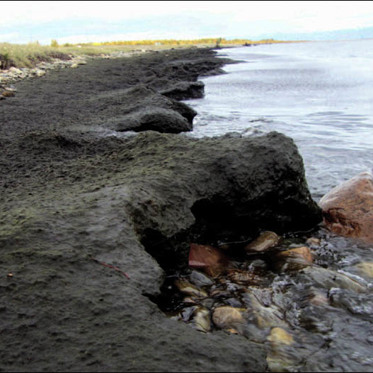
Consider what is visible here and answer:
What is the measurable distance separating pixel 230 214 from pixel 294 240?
762 millimetres

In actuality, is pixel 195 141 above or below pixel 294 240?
above

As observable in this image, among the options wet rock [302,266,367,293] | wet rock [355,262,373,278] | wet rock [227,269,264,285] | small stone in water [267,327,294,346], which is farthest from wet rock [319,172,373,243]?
small stone in water [267,327,294,346]

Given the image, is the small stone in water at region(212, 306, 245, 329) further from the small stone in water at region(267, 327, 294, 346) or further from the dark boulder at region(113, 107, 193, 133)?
the dark boulder at region(113, 107, 193, 133)

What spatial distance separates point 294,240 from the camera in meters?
Result: 3.86

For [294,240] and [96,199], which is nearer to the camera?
[96,199]

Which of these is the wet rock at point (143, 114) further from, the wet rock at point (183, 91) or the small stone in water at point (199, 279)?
the wet rock at point (183, 91)

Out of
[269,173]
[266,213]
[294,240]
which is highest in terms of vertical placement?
[269,173]

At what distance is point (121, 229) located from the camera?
2443 mm

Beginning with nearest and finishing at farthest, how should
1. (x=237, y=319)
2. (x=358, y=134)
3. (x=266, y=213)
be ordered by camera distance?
(x=237, y=319) < (x=266, y=213) < (x=358, y=134)

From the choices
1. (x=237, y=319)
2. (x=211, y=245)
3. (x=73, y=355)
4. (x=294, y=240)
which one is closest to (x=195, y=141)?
(x=211, y=245)

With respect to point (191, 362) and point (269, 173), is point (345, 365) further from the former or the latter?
point (269, 173)

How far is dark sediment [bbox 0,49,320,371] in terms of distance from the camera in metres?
1.69

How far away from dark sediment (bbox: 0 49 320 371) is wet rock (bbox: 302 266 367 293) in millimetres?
814

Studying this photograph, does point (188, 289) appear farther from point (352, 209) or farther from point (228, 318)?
point (352, 209)
